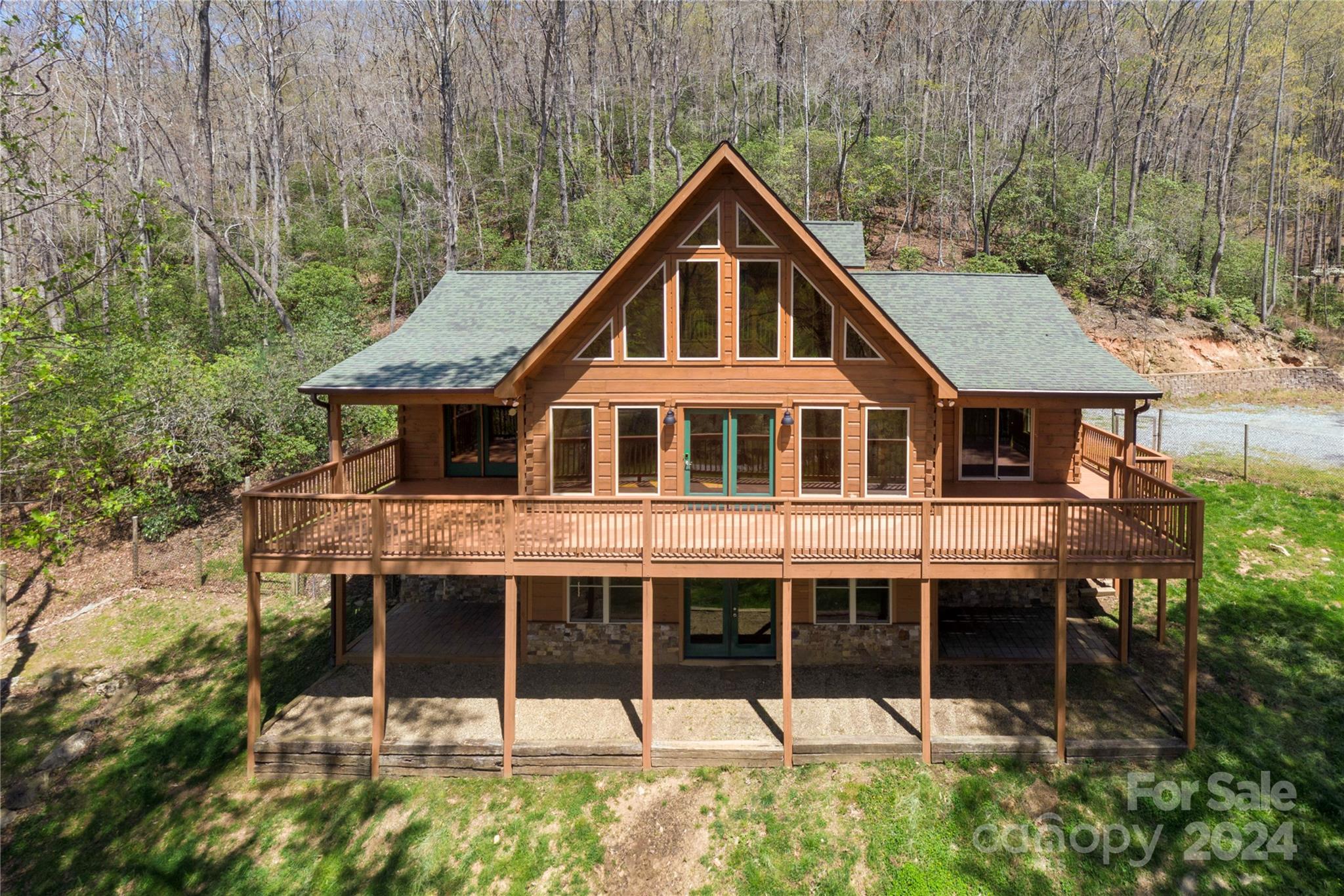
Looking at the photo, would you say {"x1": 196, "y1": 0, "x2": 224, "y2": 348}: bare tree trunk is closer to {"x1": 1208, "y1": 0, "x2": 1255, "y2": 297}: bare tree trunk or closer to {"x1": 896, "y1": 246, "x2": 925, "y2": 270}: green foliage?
{"x1": 896, "y1": 246, "x2": 925, "y2": 270}: green foliage

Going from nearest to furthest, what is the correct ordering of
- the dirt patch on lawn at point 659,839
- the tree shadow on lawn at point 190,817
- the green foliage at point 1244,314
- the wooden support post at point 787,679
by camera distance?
1. the dirt patch on lawn at point 659,839
2. the tree shadow on lawn at point 190,817
3. the wooden support post at point 787,679
4. the green foliage at point 1244,314

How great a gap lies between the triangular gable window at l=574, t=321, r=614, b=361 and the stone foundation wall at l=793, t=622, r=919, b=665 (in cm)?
602

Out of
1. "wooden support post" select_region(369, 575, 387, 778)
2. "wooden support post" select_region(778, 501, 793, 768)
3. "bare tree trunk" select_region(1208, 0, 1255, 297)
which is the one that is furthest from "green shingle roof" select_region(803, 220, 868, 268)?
"bare tree trunk" select_region(1208, 0, 1255, 297)

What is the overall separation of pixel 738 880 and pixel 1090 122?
52.5 metres

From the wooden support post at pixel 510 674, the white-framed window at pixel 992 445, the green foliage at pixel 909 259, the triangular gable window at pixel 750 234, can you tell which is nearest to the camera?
the wooden support post at pixel 510 674

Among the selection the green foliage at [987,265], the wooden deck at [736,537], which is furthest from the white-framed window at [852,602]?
the green foliage at [987,265]

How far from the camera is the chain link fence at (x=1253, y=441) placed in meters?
17.8

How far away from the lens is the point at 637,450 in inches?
481

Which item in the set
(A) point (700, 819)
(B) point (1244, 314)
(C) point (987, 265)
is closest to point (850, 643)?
(A) point (700, 819)

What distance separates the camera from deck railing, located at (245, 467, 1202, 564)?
10172 mm

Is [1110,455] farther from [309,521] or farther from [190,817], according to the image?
[190,817]

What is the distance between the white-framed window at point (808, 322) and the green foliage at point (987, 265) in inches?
937

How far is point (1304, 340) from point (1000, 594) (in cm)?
3049

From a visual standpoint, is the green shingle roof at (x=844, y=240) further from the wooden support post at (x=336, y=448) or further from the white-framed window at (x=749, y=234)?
the wooden support post at (x=336, y=448)
